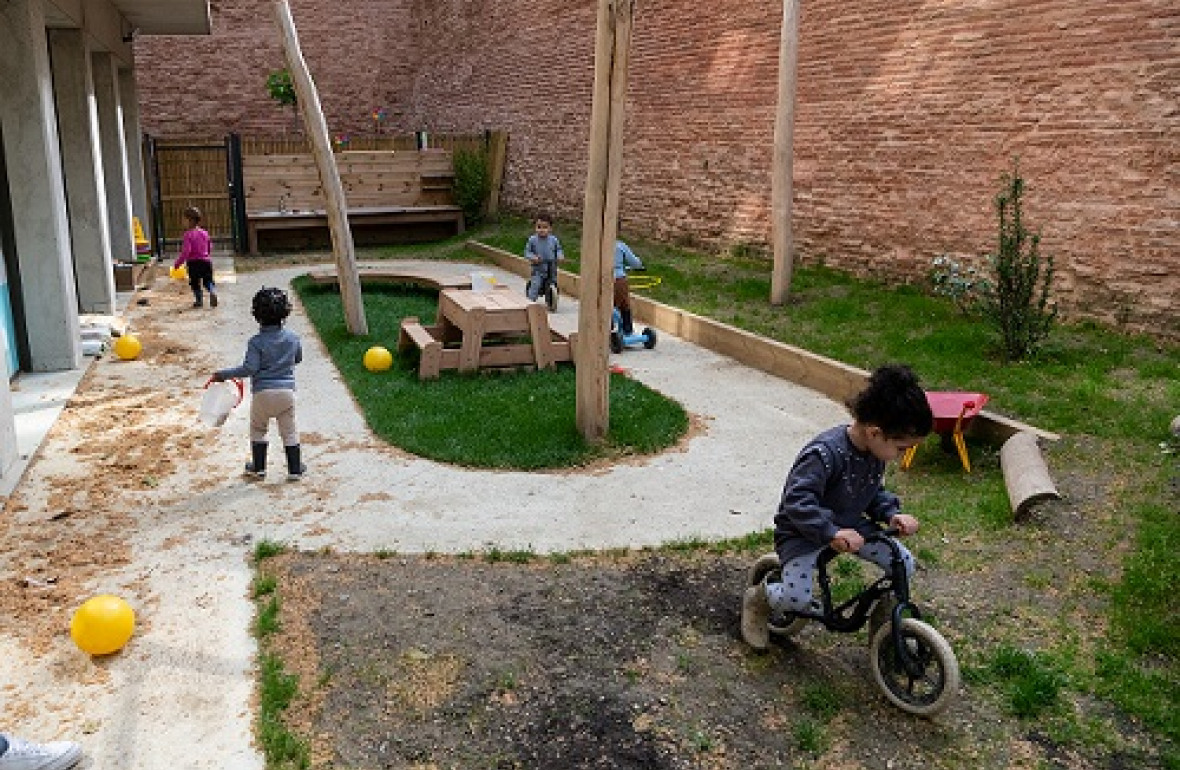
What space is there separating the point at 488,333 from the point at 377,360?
3.60 ft

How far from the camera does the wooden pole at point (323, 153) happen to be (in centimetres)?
1002

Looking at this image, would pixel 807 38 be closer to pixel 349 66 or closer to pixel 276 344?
pixel 276 344

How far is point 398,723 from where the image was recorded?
3.65 metres

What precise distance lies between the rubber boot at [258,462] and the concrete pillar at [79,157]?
6.89 meters

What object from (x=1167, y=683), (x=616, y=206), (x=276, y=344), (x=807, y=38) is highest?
(x=807, y=38)

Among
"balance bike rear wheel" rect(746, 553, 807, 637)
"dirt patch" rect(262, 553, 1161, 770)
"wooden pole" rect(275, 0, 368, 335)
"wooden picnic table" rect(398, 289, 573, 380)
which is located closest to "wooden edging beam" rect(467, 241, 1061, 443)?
"wooden picnic table" rect(398, 289, 573, 380)

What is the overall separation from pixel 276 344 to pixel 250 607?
2.12 metres

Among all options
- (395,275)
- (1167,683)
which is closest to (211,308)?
(395,275)

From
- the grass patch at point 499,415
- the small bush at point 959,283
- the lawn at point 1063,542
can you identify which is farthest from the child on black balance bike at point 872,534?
the small bush at point 959,283

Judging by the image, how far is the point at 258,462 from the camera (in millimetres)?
6402

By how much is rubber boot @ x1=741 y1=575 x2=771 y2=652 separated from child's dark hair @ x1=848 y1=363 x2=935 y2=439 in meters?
0.99

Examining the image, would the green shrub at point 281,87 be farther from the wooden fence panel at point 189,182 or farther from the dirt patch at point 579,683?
the dirt patch at point 579,683

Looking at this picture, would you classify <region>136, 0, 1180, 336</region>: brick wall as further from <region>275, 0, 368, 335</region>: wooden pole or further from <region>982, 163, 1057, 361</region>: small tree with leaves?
<region>275, 0, 368, 335</region>: wooden pole

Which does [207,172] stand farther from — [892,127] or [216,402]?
[216,402]
